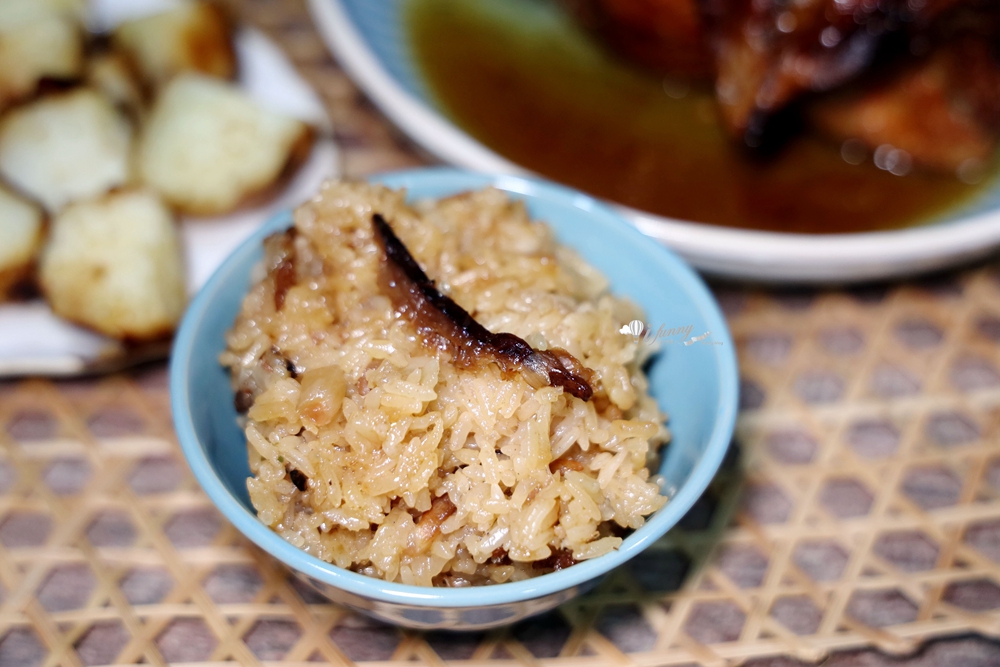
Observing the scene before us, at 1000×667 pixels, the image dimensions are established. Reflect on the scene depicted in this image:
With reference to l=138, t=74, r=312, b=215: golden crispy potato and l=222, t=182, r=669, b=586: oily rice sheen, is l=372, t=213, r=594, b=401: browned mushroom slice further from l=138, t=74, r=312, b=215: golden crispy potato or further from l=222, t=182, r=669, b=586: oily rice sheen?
l=138, t=74, r=312, b=215: golden crispy potato

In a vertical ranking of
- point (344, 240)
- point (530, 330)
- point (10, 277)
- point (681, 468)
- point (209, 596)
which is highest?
point (344, 240)

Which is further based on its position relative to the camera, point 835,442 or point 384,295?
point 835,442

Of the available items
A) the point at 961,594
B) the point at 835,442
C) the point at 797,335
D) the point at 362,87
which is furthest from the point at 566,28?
the point at 961,594

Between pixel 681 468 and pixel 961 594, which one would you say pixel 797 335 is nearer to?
pixel 961 594
